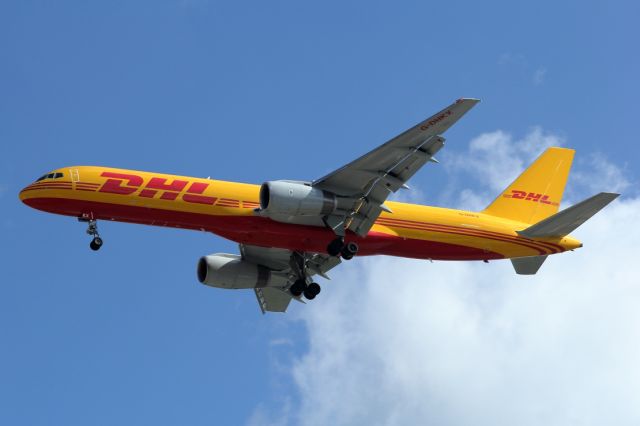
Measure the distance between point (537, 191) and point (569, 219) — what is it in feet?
17.6

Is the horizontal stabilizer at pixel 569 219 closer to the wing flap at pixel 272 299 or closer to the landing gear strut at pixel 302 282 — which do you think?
the landing gear strut at pixel 302 282

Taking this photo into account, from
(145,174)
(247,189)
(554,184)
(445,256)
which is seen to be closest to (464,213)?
(445,256)

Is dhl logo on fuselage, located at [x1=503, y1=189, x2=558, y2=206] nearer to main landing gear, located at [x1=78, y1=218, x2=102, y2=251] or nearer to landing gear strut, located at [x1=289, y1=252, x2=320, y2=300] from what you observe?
landing gear strut, located at [x1=289, y1=252, x2=320, y2=300]

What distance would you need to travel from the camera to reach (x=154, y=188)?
4441cm

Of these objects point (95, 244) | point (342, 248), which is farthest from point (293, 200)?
point (95, 244)

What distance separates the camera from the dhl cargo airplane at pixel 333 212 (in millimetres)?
43906


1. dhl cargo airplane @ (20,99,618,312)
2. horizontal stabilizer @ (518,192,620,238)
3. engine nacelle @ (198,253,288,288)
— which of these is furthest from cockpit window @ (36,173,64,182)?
horizontal stabilizer @ (518,192,620,238)

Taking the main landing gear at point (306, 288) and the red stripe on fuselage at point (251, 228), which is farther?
the main landing gear at point (306, 288)

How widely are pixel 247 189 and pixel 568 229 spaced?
14940 millimetres

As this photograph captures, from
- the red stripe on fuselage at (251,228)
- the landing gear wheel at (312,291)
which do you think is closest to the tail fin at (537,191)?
the red stripe on fuselage at (251,228)

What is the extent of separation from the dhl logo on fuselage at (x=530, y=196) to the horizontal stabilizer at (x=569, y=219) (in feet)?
10.6

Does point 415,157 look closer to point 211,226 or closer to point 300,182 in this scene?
point 300,182

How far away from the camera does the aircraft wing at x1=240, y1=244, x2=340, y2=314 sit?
5097 centimetres

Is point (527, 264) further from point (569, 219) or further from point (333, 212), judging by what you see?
point (333, 212)
